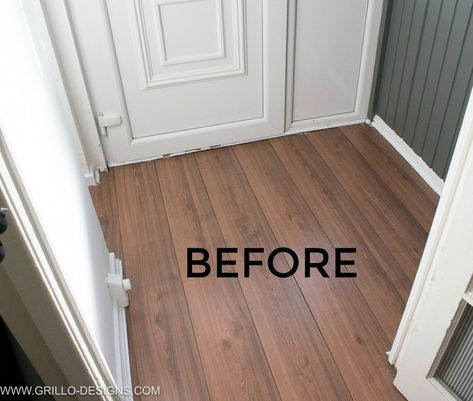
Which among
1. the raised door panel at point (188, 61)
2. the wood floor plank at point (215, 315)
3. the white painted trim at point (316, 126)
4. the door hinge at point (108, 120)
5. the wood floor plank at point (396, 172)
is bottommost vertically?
the wood floor plank at point (215, 315)

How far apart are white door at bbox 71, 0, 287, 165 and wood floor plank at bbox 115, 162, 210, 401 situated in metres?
0.25

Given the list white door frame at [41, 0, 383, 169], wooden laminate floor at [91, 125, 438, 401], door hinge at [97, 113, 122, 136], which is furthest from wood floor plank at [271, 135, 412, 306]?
door hinge at [97, 113, 122, 136]

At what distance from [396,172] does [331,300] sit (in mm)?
798

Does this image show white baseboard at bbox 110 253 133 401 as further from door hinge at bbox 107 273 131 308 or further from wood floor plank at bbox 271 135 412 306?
wood floor plank at bbox 271 135 412 306

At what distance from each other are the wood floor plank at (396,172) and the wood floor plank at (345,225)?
0.22 meters

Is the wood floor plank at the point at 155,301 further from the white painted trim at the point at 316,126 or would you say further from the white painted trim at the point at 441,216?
the white painted trim at the point at 441,216

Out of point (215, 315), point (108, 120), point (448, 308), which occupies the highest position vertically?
point (448, 308)

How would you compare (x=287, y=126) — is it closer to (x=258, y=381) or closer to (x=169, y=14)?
(x=169, y=14)

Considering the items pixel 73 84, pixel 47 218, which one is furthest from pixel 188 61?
pixel 47 218

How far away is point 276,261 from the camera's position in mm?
1812

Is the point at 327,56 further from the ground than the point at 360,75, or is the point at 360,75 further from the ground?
the point at 327,56

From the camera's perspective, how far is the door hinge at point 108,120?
6.95 ft

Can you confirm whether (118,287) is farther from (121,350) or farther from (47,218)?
(47,218)

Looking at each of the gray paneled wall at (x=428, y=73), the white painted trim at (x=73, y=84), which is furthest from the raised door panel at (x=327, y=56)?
the white painted trim at (x=73, y=84)
